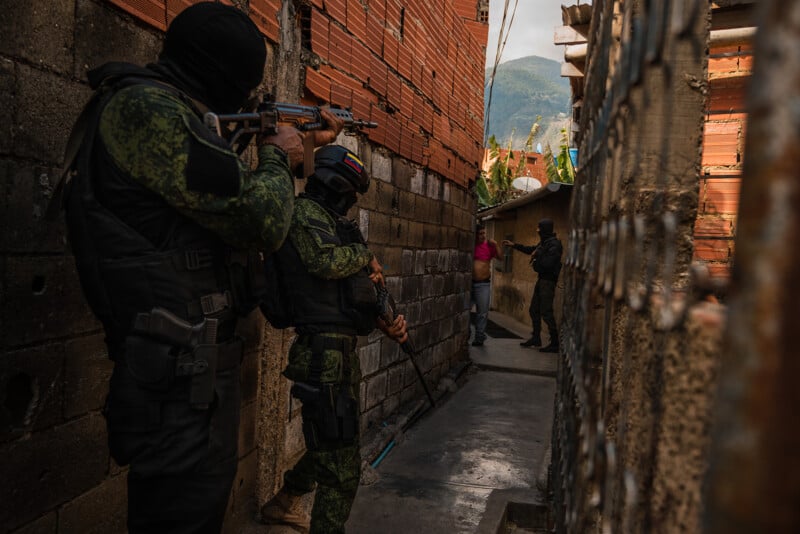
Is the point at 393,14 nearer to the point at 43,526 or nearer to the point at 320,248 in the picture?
the point at 320,248

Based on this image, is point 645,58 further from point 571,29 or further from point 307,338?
point 571,29

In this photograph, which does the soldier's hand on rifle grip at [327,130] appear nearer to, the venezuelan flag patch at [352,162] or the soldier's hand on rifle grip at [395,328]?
the venezuelan flag patch at [352,162]

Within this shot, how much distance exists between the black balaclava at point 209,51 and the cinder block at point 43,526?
4.10ft

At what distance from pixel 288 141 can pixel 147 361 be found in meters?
0.76

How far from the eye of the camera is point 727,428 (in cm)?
35

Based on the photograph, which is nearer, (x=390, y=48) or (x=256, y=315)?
(x=256, y=315)

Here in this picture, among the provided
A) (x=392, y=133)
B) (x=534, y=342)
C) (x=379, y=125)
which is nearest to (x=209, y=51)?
(x=379, y=125)

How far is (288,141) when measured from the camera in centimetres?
173

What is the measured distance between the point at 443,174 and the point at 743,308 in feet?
16.1

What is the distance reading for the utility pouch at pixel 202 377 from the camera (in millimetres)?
1409

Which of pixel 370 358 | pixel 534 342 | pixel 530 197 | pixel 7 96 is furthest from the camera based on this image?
pixel 530 197

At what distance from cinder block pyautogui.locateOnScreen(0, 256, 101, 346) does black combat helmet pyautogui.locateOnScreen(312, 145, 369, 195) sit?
114 cm

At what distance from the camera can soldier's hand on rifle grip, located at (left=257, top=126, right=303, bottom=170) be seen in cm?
171

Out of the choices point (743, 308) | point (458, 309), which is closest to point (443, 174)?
point (458, 309)
